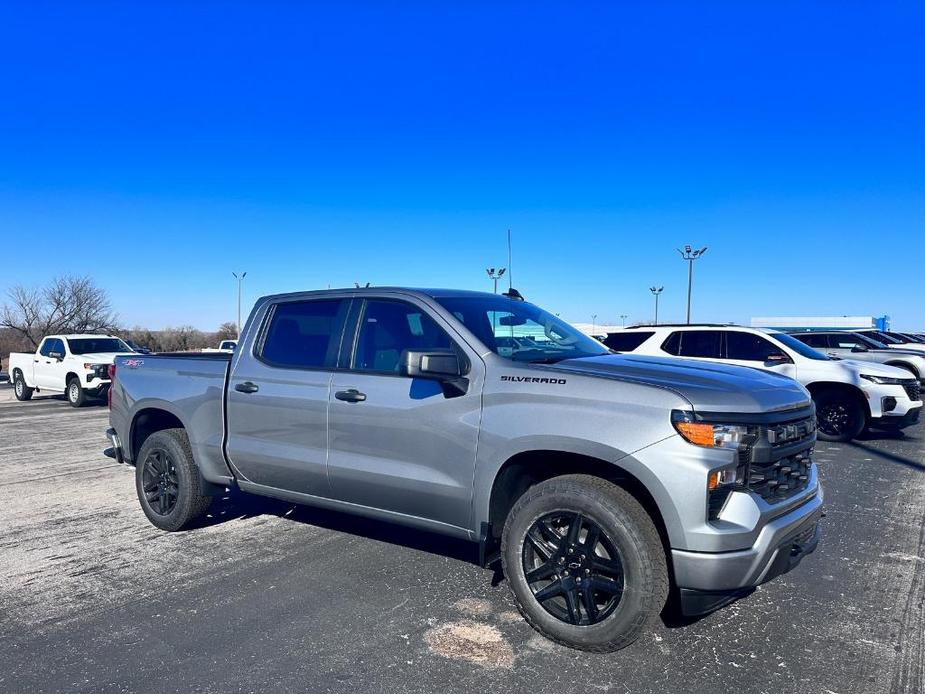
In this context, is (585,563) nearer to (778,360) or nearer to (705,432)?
(705,432)

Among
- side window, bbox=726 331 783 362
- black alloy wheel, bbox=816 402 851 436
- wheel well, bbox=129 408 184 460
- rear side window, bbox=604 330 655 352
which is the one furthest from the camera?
rear side window, bbox=604 330 655 352

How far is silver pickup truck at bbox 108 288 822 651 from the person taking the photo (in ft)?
10.1

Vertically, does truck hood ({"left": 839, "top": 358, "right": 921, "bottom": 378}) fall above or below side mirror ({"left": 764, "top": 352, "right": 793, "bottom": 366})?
below

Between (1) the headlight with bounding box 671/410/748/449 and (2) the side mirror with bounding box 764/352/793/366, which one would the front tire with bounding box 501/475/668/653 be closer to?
(1) the headlight with bounding box 671/410/748/449

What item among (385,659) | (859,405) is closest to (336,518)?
(385,659)

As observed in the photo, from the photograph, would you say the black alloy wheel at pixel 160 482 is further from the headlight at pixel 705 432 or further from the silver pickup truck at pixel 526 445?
the headlight at pixel 705 432

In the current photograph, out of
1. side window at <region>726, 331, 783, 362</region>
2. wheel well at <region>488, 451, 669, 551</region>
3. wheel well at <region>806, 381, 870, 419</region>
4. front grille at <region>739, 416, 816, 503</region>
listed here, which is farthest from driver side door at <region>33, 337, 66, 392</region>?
front grille at <region>739, 416, 816, 503</region>

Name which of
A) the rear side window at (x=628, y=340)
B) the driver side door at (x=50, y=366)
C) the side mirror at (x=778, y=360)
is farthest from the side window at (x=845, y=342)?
Result: the driver side door at (x=50, y=366)

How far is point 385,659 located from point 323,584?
3.54 feet

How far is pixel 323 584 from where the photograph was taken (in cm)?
423

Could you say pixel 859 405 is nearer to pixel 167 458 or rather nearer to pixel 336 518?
pixel 336 518

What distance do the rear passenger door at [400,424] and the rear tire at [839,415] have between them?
8.13 meters

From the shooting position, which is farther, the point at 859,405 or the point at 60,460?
the point at 859,405

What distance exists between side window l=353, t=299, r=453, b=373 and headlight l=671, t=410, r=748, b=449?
4.87ft
